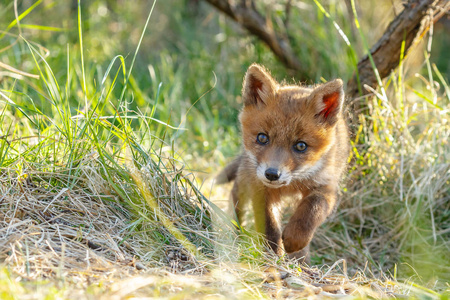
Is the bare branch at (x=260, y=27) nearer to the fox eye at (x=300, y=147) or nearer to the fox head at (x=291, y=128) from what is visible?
the fox head at (x=291, y=128)

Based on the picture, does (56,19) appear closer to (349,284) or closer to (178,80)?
(178,80)

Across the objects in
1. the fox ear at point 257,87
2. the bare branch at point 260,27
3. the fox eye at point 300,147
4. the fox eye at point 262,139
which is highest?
the bare branch at point 260,27

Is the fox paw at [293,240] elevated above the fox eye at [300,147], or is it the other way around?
the fox eye at [300,147]

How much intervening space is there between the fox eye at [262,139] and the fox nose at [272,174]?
0.35 meters

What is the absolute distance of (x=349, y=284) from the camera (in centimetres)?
255

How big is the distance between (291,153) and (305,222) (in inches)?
19.7

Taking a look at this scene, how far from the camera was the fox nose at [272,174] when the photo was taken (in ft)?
9.96

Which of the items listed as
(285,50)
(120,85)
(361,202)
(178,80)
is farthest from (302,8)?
(361,202)

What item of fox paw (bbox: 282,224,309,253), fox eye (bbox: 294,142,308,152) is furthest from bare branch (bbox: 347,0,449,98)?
fox paw (bbox: 282,224,309,253)

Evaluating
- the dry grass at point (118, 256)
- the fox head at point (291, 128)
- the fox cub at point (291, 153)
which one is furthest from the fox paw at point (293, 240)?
the fox head at point (291, 128)

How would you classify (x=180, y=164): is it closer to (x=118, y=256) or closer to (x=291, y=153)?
(x=291, y=153)

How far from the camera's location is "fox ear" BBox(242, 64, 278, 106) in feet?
11.5

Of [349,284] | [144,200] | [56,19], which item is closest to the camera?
[349,284]

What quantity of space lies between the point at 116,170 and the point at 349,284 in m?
1.61
